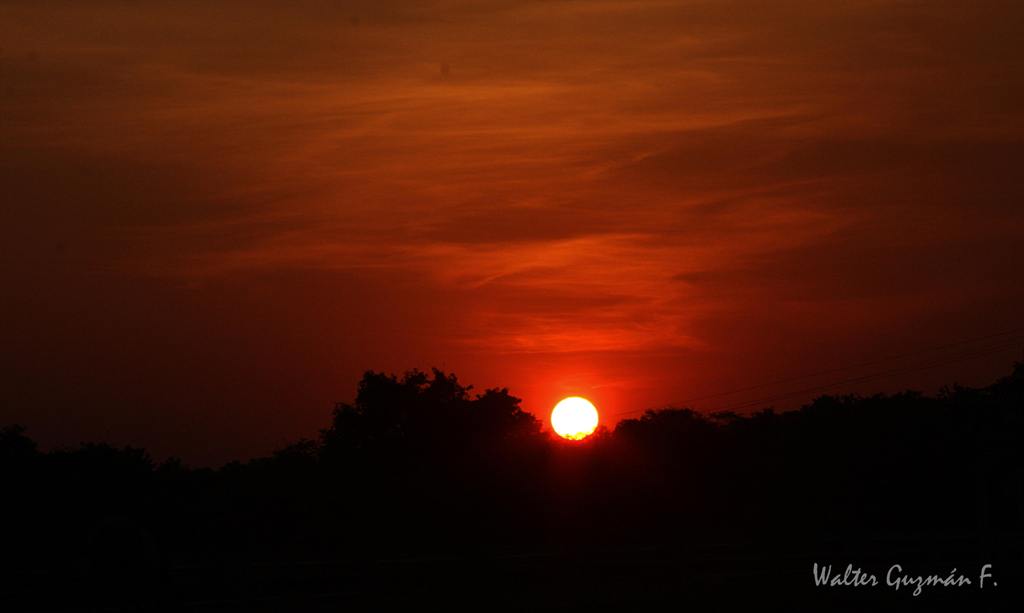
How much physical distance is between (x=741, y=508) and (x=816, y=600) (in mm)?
22846

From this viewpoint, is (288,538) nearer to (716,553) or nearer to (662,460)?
(662,460)

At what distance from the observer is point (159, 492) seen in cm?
4619

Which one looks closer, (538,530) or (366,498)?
(538,530)

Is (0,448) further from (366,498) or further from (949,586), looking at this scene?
(949,586)

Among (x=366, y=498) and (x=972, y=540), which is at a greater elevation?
(x=366, y=498)

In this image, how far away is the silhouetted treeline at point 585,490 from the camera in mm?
39469

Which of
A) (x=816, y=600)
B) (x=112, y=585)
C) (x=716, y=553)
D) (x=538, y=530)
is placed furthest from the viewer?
(x=538, y=530)

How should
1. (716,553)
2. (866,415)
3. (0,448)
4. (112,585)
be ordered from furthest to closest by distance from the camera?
(866,415) < (0,448) < (716,553) < (112,585)

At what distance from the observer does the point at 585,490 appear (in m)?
46.8

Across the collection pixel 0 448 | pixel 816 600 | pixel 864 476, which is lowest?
pixel 816 600

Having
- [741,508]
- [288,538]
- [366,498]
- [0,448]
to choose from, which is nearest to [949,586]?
[741,508]

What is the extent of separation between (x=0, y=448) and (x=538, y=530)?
20604 mm

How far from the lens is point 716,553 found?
25172 mm

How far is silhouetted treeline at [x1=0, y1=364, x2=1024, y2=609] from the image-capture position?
39469 millimetres
